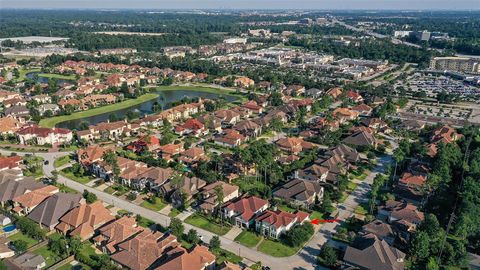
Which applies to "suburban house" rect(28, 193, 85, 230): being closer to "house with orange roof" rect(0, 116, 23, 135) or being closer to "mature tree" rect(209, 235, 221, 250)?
"mature tree" rect(209, 235, 221, 250)

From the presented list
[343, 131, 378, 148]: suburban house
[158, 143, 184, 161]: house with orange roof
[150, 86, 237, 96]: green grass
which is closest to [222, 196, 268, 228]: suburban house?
[158, 143, 184, 161]: house with orange roof

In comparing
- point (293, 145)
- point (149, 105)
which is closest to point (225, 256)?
point (293, 145)

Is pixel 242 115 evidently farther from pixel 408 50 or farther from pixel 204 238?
pixel 408 50

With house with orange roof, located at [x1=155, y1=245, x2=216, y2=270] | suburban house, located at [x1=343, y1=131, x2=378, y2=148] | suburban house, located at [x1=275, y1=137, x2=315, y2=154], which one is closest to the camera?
house with orange roof, located at [x1=155, y1=245, x2=216, y2=270]

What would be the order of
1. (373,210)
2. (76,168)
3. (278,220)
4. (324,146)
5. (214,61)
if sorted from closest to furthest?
1. (278,220)
2. (373,210)
3. (76,168)
4. (324,146)
5. (214,61)

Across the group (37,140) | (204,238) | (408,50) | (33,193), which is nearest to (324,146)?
(204,238)

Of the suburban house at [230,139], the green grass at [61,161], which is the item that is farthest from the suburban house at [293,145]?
the green grass at [61,161]

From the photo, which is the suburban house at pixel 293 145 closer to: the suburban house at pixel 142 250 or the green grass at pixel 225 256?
the green grass at pixel 225 256
